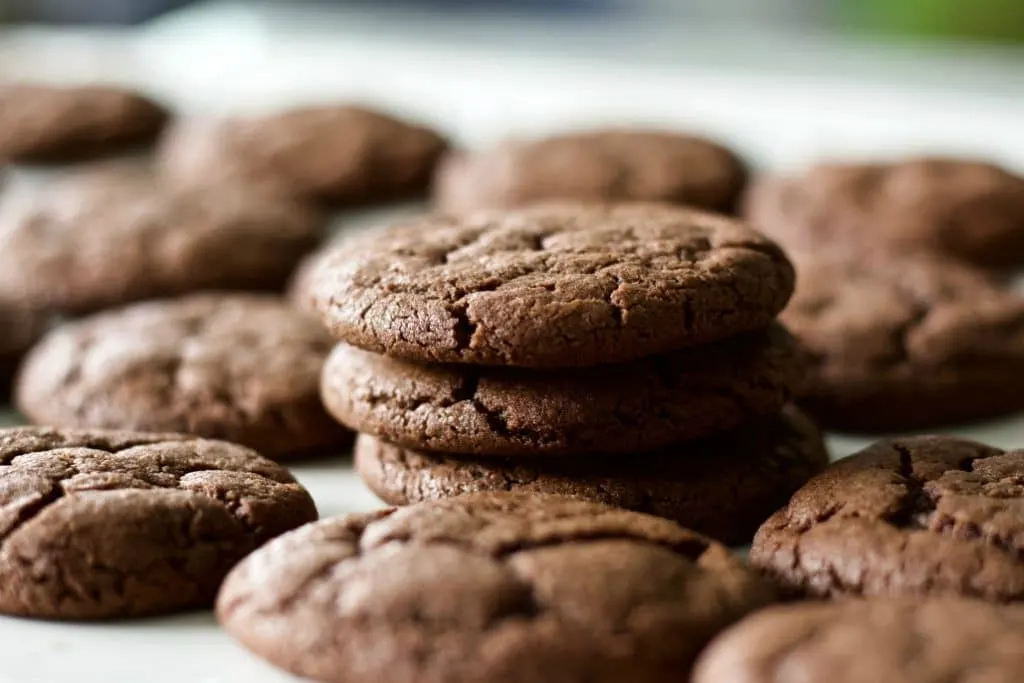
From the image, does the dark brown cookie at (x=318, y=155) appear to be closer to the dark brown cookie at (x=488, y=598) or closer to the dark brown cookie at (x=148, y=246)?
the dark brown cookie at (x=148, y=246)

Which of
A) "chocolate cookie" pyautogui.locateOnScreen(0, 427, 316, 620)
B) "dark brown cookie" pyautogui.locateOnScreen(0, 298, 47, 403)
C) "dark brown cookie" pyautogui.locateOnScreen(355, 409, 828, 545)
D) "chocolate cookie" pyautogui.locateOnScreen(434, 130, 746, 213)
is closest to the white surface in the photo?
"chocolate cookie" pyautogui.locateOnScreen(434, 130, 746, 213)

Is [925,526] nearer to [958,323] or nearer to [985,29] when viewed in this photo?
[958,323]

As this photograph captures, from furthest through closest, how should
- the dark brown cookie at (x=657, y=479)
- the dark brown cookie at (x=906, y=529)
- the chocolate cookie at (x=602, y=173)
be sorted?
the chocolate cookie at (x=602, y=173) → the dark brown cookie at (x=657, y=479) → the dark brown cookie at (x=906, y=529)

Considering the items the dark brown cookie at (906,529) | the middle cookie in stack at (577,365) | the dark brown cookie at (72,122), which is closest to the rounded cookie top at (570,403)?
the middle cookie in stack at (577,365)

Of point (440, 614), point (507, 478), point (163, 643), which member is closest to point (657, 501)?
point (507, 478)

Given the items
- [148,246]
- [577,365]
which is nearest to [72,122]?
[148,246]
